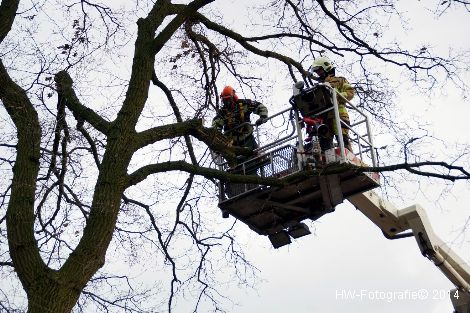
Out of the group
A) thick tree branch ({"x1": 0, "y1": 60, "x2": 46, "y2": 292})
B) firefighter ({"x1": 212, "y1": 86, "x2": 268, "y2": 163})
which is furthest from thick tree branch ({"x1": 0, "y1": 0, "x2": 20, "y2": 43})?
firefighter ({"x1": 212, "y1": 86, "x2": 268, "y2": 163})

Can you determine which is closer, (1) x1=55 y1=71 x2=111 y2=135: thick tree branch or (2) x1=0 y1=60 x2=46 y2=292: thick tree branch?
(2) x1=0 y1=60 x2=46 y2=292: thick tree branch

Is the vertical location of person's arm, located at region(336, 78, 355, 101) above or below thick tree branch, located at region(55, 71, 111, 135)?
above

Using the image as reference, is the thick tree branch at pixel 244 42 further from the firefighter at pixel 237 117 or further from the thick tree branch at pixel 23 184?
the thick tree branch at pixel 23 184

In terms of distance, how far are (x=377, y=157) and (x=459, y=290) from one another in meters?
2.48

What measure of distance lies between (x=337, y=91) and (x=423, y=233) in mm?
2393

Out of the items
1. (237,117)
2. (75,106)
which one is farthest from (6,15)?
(237,117)

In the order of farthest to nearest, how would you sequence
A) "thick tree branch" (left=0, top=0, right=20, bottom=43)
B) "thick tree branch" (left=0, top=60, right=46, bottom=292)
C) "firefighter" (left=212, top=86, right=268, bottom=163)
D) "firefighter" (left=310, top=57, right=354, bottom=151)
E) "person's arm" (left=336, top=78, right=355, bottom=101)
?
"firefighter" (left=212, top=86, right=268, bottom=163)
"person's arm" (left=336, top=78, right=355, bottom=101)
"firefighter" (left=310, top=57, right=354, bottom=151)
"thick tree branch" (left=0, top=0, right=20, bottom=43)
"thick tree branch" (left=0, top=60, right=46, bottom=292)

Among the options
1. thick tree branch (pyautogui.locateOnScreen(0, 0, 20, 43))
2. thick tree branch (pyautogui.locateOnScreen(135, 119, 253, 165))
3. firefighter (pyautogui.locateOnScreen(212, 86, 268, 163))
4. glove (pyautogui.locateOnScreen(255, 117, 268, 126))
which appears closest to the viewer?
thick tree branch (pyautogui.locateOnScreen(135, 119, 253, 165))

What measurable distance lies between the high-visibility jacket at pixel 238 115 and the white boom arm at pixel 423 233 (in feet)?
5.13

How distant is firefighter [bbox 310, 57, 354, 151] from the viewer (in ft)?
27.3

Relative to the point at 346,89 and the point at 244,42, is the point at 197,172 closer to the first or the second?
the point at 346,89

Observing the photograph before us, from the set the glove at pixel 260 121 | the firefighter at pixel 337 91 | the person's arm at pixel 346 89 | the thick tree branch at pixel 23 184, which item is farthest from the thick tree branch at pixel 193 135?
the person's arm at pixel 346 89

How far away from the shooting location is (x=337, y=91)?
8.58 m

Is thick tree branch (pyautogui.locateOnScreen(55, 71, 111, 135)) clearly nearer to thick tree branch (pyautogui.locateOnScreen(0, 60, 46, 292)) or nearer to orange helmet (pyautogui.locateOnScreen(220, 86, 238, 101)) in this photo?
thick tree branch (pyautogui.locateOnScreen(0, 60, 46, 292))
